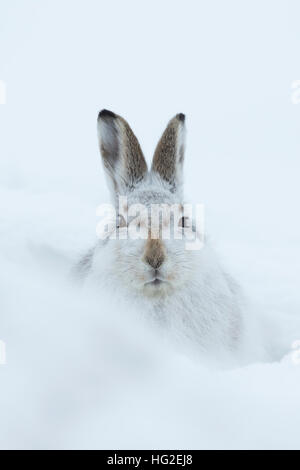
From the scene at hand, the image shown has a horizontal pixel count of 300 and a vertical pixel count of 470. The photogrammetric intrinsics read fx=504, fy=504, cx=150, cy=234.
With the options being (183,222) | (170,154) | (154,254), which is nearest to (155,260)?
(154,254)

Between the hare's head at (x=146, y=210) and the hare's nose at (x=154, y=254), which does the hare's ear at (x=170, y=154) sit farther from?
the hare's nose at (x=154, y=254)

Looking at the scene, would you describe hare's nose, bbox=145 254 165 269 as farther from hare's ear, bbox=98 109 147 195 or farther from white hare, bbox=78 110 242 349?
hare's ear, bbox=98 109 147 195

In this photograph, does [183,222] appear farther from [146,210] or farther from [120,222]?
[120,222]

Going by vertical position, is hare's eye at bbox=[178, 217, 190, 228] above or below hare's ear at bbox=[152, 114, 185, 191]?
below

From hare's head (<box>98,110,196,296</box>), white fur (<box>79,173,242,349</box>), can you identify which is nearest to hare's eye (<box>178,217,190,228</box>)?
hare's head (<box>98,110,196,296</box>)

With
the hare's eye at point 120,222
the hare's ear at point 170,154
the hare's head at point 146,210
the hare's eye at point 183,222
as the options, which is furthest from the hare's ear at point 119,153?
the hare's eye at point 183,222
